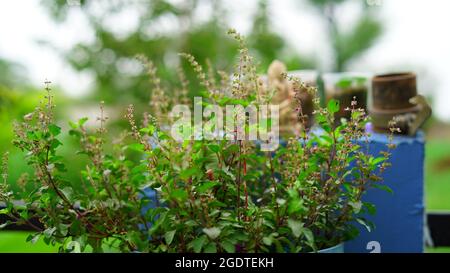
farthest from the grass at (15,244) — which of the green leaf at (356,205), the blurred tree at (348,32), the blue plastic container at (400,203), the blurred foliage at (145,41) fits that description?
the blurred tree at (348,32)

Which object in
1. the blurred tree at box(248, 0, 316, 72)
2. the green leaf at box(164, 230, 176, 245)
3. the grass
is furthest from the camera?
the blurred tree at box(248, 0, 316, 72)

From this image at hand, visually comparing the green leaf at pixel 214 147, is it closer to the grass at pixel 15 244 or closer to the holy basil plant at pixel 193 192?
the holy basil plant at pixel 193 192

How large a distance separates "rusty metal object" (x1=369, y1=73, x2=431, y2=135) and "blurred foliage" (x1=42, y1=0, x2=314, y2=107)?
2814 millimetres

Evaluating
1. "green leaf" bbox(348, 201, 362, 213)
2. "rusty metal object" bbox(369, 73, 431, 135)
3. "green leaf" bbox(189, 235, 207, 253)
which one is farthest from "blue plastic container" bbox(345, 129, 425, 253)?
"green leaf" bbox(189, 235, 207, 253)

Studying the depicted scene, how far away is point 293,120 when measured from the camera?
6.94ft

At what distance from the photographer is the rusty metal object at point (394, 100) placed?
2.02 metres

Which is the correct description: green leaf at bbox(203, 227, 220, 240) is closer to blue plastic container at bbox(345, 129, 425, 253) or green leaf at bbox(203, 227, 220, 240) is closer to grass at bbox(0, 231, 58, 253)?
blue plastic container at bbox(345, 129, 425, 253)

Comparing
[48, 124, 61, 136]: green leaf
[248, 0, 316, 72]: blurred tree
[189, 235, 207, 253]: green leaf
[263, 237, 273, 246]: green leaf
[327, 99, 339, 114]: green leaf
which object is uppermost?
[248, 0, 316, 72]: blurred tree

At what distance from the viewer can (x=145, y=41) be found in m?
4.94

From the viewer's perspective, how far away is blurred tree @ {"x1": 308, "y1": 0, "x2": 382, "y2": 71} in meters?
7.20

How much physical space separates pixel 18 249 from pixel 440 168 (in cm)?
476

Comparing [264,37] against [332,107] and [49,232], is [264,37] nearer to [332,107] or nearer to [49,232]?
[332,107]

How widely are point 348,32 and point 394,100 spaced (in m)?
5.59
